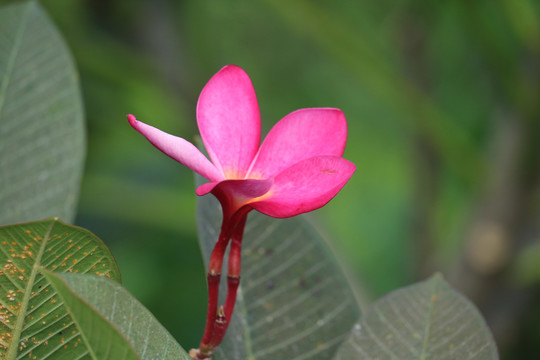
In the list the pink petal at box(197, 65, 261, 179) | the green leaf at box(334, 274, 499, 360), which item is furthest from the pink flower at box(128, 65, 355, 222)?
the green leaf at box(334, 274, 499, 360)

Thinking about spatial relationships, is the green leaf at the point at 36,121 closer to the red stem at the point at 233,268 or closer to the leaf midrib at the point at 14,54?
the leaf midrib at the point at 14,54

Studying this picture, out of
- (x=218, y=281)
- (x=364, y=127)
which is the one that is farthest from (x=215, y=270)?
(x=364, y=127)

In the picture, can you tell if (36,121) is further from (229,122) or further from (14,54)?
(229,122)

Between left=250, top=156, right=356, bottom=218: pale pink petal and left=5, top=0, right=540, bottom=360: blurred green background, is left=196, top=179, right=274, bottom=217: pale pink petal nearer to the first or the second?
left=250, top=156, right=356, bottom=218: pale pink petal

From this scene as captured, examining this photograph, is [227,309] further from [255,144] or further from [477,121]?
[477,121]

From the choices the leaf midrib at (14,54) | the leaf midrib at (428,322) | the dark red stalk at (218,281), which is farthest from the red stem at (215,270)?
the leaf midrib at (14,54)
